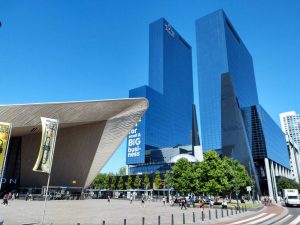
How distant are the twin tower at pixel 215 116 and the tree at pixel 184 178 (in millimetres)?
50785

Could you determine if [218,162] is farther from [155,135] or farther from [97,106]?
[155,135]

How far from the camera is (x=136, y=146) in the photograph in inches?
5517

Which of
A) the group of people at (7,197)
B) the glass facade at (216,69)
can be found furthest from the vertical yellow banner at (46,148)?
the glass facade at (216,69)

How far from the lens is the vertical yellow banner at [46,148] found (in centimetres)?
1733

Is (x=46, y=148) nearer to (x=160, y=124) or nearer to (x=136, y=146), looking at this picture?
(x=136, y=146)

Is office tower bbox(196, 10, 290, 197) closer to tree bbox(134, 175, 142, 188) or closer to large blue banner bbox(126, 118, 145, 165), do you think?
large blue banner bbox(126, 118, 145, 165)

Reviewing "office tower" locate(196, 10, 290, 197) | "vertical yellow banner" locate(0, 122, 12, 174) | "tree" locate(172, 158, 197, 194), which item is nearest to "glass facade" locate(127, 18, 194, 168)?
"office tower" locate(196, 10, 290, 197)

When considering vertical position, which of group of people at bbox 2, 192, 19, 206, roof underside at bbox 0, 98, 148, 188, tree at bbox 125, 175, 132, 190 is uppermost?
roof underside at bbox 0, 98, 148, 188

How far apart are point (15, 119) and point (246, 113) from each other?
356 feet

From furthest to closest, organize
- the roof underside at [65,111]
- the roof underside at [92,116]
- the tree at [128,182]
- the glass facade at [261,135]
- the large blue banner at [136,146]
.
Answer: the large blue banner at [136,146]
the glass facade at [261,135]
the tree at [128,182]
the roof underside at [92,116]
the roof underside at [65,111]

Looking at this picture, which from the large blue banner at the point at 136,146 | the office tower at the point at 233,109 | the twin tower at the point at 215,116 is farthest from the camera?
the large blue banner at the point at 136,146

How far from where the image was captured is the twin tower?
4569 inches

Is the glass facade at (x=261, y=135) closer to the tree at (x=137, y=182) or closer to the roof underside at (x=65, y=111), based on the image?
the tree at (x=137, y=182)

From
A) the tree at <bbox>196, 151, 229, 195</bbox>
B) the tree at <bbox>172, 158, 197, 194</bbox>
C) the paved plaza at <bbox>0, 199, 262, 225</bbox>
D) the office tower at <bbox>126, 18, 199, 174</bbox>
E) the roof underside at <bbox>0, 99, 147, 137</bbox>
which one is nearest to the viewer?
the paved plaza at <bbox>0, 199, 262, 225</bbox>
